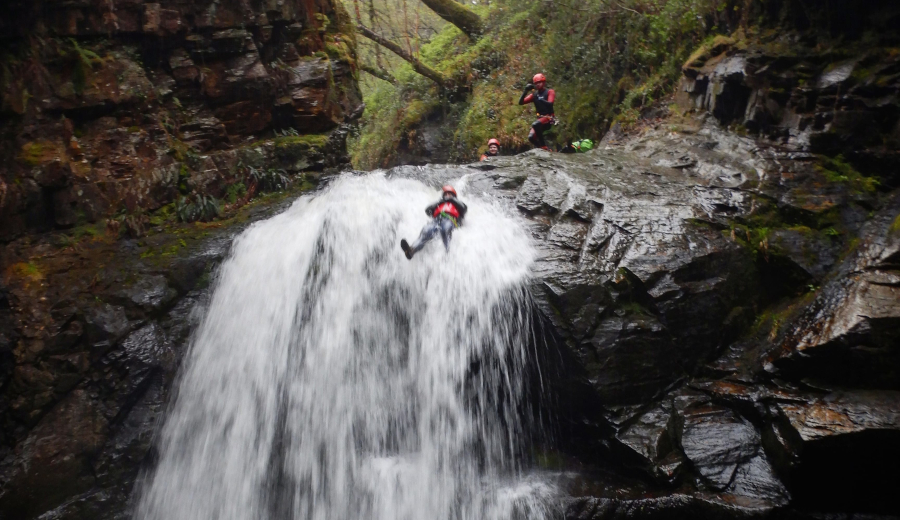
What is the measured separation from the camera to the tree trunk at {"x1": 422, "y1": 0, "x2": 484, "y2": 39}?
17250 mm

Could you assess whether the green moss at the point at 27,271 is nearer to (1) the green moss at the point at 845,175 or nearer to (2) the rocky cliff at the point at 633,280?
(2) the rocky cliff at the point at 633,280

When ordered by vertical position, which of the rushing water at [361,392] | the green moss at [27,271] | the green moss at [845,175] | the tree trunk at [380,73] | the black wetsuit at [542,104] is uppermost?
the tree trunk at [380,73]

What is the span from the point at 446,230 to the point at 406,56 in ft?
35.1

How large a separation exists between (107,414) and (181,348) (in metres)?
1.05

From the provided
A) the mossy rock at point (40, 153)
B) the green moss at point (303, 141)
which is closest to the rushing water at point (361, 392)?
the mossy rock at point (40, 153)

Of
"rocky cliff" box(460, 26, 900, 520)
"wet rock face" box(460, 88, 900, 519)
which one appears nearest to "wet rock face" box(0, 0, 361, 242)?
"rocky cliff" box(460, 26, 900, 520)

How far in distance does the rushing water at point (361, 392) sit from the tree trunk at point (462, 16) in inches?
491

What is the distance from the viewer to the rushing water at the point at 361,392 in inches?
222

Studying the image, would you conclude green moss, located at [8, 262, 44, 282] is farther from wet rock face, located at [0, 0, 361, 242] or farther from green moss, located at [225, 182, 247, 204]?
green moss, located at [225, 182, 247, 204]

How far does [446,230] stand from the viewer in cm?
709

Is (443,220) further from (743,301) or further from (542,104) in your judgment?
(542,104)

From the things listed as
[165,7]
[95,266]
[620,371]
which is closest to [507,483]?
[620,371]

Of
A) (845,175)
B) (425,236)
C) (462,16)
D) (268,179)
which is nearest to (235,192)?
(268,179)

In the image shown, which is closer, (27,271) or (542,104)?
(27,271)
